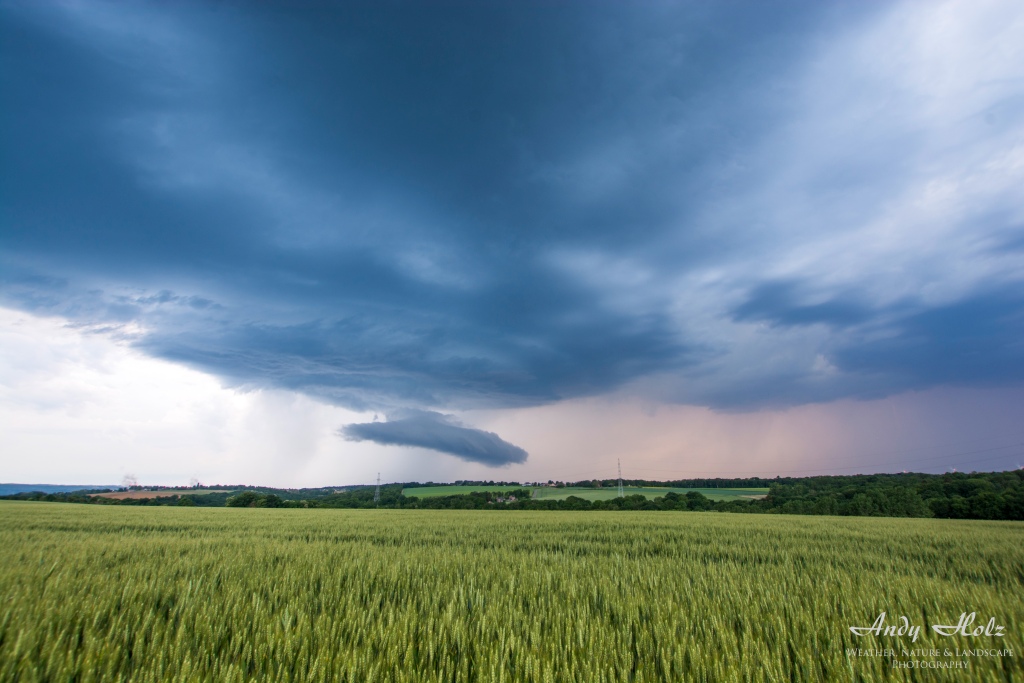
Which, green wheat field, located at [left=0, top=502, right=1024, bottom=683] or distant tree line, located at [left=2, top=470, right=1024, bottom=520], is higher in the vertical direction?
green wheat field, located at [left=0, top=502, right=1024, bottom=683]

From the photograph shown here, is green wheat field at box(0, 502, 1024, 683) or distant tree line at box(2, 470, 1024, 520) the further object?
distant tree line at box(2, 470, 1024, 520)

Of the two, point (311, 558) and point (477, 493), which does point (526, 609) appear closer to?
point (311, 558)

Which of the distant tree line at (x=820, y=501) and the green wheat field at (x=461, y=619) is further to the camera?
the distant tree line at (x=820, y=501)

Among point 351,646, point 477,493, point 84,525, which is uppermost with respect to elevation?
point 351,646

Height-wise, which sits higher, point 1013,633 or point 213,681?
point 213,681

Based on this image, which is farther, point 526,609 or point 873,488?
point 873,488

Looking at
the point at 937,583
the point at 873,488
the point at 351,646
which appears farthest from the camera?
the point at 873,488

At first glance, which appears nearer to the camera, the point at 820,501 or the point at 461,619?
the point at 461,619

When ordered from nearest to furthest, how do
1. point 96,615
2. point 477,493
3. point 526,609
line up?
point 96,615, point 526,609, point 477,493

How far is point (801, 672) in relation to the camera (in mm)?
2836

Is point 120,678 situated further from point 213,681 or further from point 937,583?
point 937,583

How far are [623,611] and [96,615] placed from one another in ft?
14.6

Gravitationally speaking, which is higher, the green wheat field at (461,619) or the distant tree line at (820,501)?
the green wheat field at (461,619)

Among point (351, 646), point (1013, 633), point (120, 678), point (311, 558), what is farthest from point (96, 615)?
point (1013, 633)
